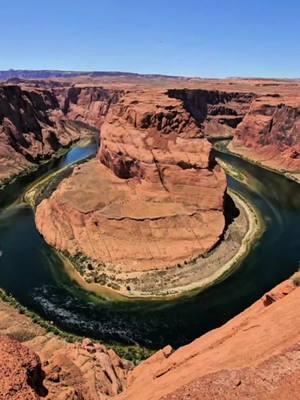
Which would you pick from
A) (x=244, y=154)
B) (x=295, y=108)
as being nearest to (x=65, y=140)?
(x=244, y=154)

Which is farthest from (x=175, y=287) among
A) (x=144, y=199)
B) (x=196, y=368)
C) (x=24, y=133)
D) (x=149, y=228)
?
(x=24, y=133)

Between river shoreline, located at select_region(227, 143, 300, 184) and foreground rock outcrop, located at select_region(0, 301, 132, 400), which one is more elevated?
foreground rock outcrop, located at select_region(0, 301, 132, 400)

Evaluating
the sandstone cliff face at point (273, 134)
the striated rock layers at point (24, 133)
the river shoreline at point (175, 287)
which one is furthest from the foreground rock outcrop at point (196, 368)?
the sandstone cliff face at point (273, 134)

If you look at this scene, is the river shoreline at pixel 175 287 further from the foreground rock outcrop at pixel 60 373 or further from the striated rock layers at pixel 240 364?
the striated rock layers at pixel 240 364

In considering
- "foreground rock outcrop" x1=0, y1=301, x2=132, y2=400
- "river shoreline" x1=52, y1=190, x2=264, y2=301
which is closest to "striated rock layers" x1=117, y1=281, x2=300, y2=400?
"foreground rock outcrop" x1=0, y1=301, x2=132, y2=400

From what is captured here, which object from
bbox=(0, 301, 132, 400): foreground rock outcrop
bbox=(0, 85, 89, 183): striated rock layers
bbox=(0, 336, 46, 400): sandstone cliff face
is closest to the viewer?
bbox=(0, 336, 46, 400): sandstone cliff face

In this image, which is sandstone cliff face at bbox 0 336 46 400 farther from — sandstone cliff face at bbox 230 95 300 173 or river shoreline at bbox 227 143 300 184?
sandstone cliff face at bbox 230 95 300 173

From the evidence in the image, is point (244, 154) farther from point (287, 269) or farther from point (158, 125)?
point (287, 269)
